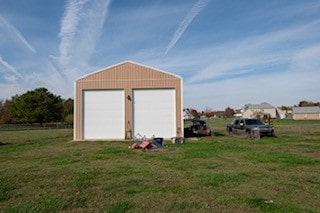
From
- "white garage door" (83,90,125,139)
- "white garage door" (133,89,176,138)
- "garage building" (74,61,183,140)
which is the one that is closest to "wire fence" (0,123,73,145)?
"white garage door" (83,90,125,139)

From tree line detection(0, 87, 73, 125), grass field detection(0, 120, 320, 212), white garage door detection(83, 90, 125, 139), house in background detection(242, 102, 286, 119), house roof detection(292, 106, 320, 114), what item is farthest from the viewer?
house in background detection(242, 102, 286, 119)

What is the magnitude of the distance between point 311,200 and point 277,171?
9.38ft

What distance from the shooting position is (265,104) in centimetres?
10756

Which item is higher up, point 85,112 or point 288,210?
point 85,112

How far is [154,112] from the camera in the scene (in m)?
20.4

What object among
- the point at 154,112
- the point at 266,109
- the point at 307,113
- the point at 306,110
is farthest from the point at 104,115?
the point at 266,109

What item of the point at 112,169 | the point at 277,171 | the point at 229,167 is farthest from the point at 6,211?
the point at 277,171

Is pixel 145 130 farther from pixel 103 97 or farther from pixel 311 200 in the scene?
pixel 311 200

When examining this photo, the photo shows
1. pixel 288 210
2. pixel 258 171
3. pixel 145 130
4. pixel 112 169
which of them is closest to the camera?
pixel 288 210

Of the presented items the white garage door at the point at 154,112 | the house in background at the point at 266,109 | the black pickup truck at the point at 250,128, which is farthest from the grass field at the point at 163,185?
the house in background at the point at 266,109

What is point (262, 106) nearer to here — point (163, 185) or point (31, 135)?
point (31, 135)

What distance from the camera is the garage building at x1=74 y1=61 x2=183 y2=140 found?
20203 mm

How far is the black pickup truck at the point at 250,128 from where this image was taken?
19.1m

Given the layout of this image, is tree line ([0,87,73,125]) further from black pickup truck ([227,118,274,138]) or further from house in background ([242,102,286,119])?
house in background ([242,102,286,119])
